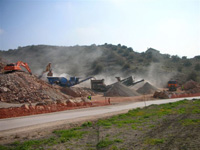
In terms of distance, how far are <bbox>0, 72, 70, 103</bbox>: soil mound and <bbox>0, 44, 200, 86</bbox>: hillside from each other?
43.7 m

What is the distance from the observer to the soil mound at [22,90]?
23.5m

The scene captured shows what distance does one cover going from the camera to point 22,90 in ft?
Result: 81.7

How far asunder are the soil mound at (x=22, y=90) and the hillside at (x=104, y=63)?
43696mm

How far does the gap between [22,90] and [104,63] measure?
6269cm

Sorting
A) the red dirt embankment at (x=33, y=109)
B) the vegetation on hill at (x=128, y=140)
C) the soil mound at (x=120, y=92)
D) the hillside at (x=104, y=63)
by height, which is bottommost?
the vegetation on hill at (x=128, y=140)

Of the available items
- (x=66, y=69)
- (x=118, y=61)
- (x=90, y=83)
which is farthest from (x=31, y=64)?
(x=90, y=83)

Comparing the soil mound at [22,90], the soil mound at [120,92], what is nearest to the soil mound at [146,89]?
the soil mound at [120,92]

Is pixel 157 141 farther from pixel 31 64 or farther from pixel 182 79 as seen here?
pixel 31 64

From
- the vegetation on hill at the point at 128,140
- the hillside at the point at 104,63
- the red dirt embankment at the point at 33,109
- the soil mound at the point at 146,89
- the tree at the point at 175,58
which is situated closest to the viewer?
the vegetation on hill at the point at 128,140

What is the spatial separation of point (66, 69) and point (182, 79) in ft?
156

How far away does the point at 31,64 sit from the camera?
3615 inches

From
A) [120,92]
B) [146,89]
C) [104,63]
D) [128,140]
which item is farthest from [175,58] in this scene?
[128,140]

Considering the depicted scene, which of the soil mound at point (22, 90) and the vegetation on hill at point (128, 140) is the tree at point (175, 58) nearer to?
the soil mound at point (22, 90)

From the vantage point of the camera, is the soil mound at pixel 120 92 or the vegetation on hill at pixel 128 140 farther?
the soil mound at pixel 120 92
